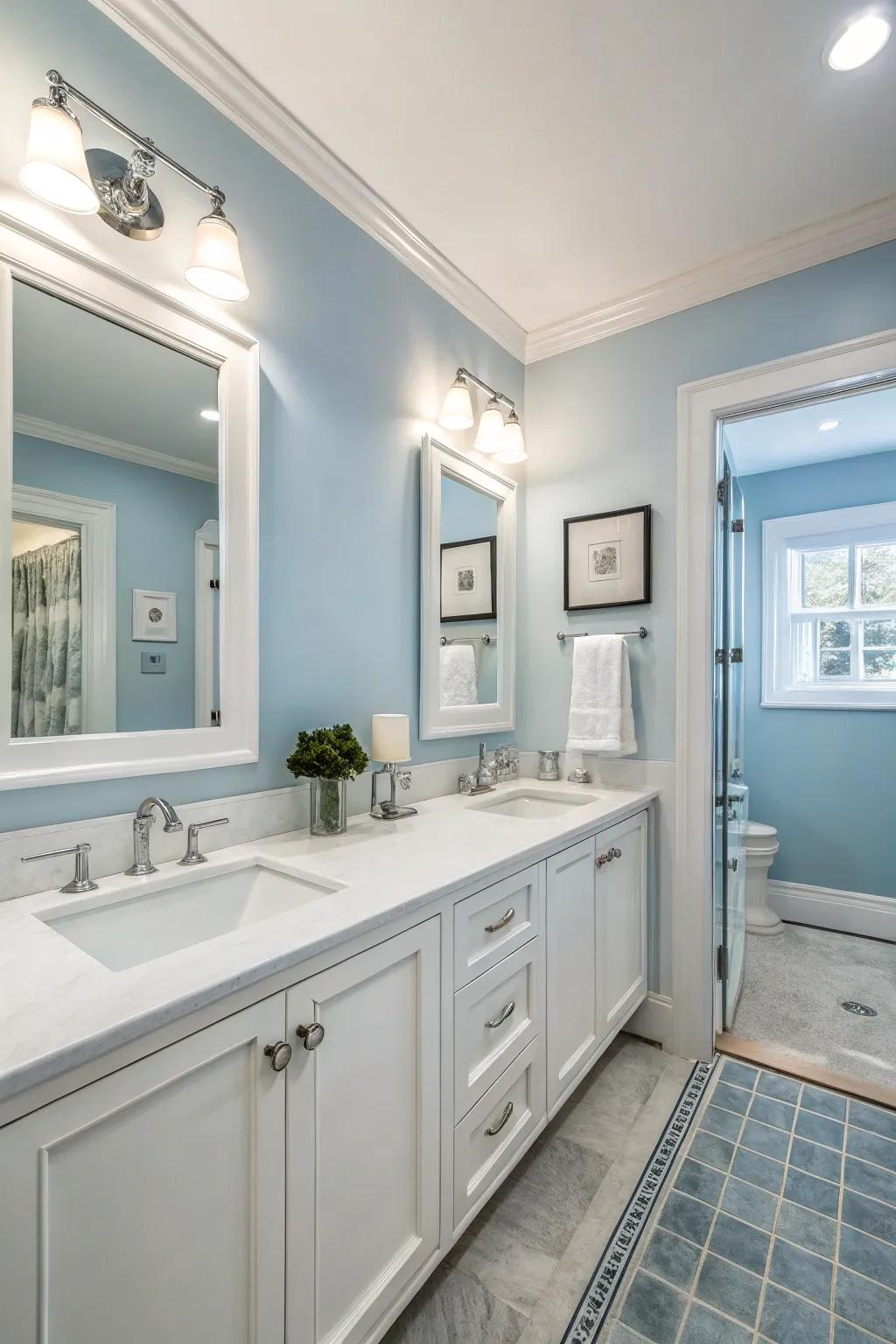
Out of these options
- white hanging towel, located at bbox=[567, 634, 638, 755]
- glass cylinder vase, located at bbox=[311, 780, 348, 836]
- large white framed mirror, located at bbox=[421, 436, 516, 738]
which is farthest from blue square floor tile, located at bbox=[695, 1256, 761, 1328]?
large white framed mirror, located at bbox=[421, 436, 516, 738]

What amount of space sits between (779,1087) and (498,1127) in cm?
110

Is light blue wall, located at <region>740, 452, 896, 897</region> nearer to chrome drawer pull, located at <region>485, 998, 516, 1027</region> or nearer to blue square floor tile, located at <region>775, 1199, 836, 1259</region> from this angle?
blue square floor tile, located at <region>775, 1199, 836, 1259</region>

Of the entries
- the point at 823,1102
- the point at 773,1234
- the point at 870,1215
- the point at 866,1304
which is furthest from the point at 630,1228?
the point at 823,1102

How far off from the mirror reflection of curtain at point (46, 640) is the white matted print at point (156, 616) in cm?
12

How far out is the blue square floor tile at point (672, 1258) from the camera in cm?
132

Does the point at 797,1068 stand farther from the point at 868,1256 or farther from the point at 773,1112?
the point at 868,1256

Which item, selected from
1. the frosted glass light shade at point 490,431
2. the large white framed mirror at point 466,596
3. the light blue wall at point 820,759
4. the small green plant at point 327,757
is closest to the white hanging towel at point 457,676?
the large white framed mirror at point 466,596

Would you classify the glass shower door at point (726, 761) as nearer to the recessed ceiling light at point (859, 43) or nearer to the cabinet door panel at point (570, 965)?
the cabinet door panel at point (570, 965)

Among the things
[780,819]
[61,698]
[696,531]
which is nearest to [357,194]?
[696,531]

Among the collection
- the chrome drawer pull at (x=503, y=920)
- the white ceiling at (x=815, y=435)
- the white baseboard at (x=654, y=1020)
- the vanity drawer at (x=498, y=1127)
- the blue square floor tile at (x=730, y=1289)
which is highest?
the white ceiling at (x=815, y=435)

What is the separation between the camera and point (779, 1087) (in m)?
1.95

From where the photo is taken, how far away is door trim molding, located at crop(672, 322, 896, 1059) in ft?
6.91

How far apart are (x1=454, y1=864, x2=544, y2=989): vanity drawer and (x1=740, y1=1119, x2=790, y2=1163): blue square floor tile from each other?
90 centimetres

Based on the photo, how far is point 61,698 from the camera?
117 centimetres
